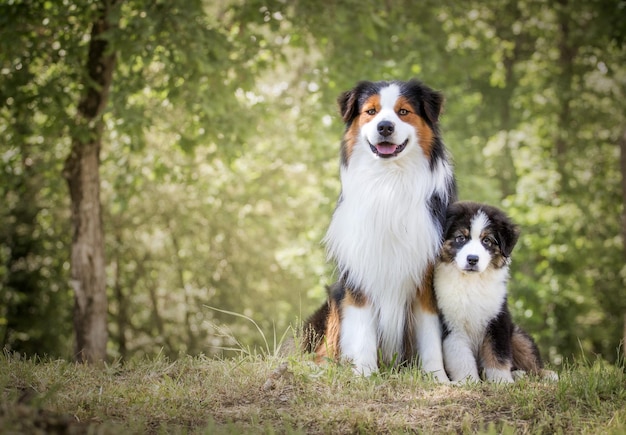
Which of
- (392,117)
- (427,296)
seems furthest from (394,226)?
(392,117)

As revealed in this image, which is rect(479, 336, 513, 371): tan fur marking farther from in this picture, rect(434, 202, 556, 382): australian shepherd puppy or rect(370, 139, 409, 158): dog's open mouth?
rect(370, 139, 409, 158): dog's open mouth

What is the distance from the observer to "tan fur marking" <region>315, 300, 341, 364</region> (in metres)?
5.20

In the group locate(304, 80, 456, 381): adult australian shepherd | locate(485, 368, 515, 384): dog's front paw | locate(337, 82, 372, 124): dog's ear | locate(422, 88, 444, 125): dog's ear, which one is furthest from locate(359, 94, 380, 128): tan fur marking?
locate(485, 368, 515, 384): dog's front paw

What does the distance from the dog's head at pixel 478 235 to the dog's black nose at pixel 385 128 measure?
738 millimetres

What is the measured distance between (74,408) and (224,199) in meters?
9.56

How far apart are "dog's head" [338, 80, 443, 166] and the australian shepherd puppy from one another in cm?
58

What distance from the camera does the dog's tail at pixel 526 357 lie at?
530 centimetres

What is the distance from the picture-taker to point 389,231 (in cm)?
500

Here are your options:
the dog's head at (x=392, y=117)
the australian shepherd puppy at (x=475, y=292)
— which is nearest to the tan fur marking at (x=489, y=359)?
the australian shepherd puppy at (x=475, y=292)

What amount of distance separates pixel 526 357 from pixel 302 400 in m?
1.93

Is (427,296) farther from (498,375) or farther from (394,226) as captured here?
(498,375)

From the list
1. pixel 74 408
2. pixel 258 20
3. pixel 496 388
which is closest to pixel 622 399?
pixel 496 388

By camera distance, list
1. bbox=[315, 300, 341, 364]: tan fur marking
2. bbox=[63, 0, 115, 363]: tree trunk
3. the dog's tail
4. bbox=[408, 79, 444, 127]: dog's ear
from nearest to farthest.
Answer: bbox=[408, 79, 444, 127]: dog's ear
bbox=[315, 300, 341, 364]: tan fur marking
the dog's tail
bbox=[63, 0, 115, 363]: tree trunk

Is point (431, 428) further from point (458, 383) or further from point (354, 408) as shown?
point (458, 383)
